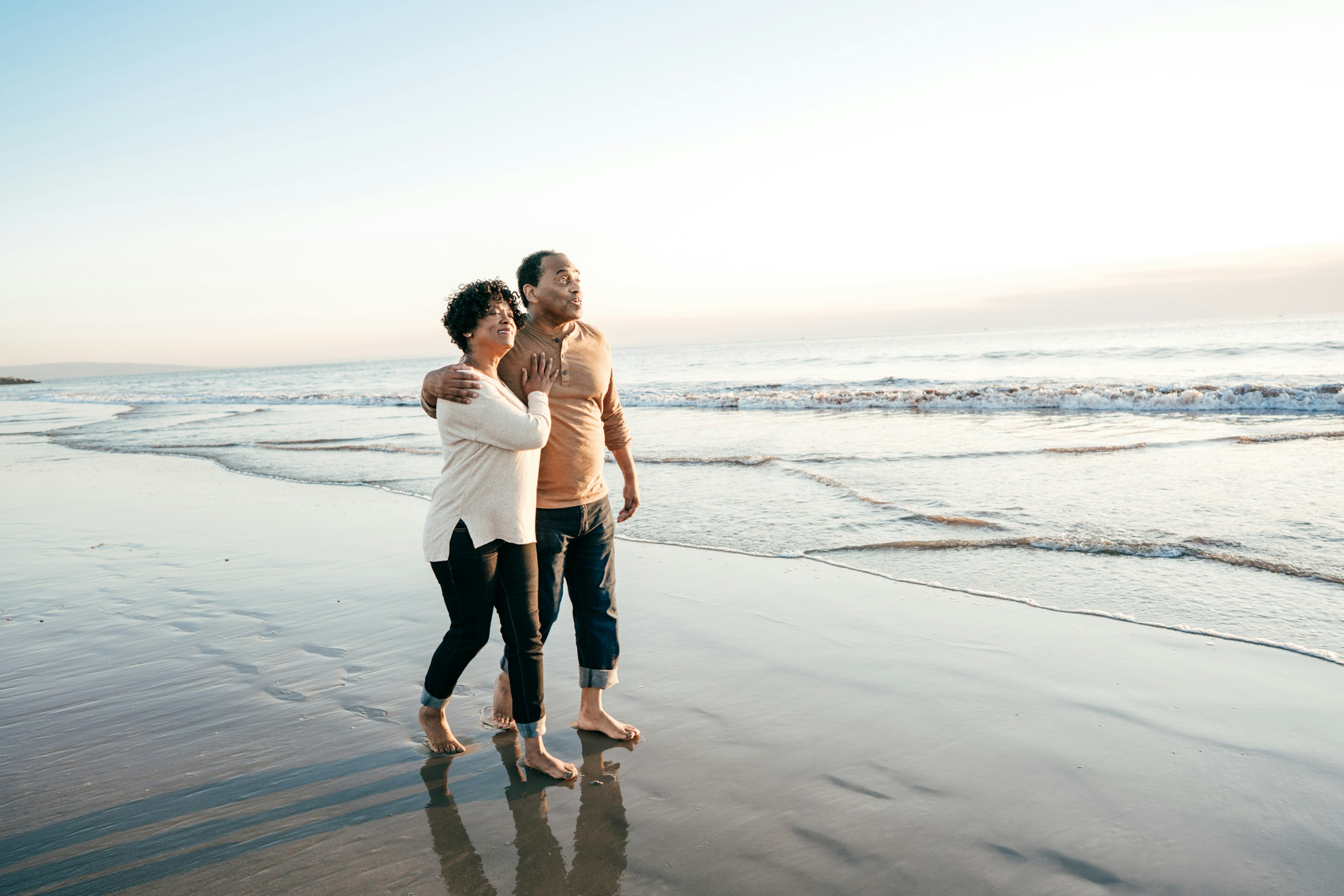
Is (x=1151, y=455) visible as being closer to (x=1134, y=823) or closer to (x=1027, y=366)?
(x=1134, y=823)

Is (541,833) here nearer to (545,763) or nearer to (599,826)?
(599,826)

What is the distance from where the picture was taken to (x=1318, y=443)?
420 inches

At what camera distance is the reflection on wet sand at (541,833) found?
7.62 feet

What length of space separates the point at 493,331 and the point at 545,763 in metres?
1.68

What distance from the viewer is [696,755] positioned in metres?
3.10

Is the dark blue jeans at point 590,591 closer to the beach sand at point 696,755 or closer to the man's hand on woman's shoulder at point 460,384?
the beach sand at point 696,755

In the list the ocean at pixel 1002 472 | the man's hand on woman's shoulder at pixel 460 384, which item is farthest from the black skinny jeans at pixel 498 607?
the ocean at pixel 1002 472

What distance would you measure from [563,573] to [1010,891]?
2002 mm

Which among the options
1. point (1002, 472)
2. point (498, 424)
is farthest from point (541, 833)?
point (1002, 472)

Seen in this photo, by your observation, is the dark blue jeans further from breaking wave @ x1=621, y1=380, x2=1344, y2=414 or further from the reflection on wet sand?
breaking wave @ x1=621, y1=380, x2=1344, y2=414

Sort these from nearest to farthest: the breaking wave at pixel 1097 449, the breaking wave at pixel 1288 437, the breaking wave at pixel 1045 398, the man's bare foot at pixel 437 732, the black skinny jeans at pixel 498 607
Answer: the black skinny jeans at pixel 498 607, the man's bare foot at pixel 437 732, the breaking wave at pixel 1097 449, the breaking wave at pixel 1288 437, the breaking wave at pixel 1045 398

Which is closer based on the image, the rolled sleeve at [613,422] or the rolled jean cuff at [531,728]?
the rolled jean cuff at [531,728]

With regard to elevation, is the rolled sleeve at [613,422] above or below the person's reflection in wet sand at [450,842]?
above

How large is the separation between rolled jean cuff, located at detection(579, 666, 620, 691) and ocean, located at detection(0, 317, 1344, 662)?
2197 mm
